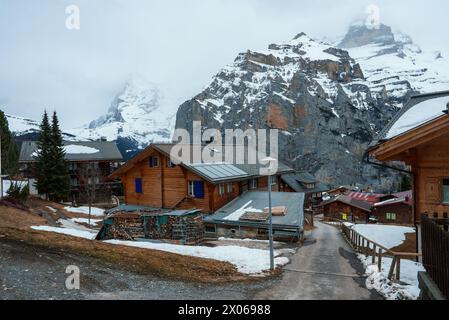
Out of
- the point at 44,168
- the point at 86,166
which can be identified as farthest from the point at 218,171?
the point at 86,166

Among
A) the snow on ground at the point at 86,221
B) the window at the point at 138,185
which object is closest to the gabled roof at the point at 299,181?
the window at the point at 138,185

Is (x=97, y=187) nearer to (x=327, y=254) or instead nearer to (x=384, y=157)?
(x=327, y=254)

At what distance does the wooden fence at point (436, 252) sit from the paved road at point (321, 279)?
2.56 metres

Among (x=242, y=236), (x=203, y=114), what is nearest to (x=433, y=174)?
(x=242, y=236)

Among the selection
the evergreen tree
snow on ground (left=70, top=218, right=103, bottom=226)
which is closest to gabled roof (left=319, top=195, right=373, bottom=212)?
snow on ground (left=70, top=218, right=103, bottom=226)

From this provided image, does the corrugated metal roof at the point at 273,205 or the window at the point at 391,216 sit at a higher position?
the corrugated metal roof at the point at 273,205

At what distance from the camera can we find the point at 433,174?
13586 millimetres

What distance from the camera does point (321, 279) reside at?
1320 centimetres

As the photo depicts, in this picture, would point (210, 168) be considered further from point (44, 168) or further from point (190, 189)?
point (44, 168)

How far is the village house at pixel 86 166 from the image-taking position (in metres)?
57.2

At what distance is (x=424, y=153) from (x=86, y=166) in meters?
54.8

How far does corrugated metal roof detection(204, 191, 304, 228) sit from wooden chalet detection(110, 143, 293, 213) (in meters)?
1.05

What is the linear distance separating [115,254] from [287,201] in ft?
63.0

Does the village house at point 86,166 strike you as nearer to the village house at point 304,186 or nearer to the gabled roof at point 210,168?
the gabled roof at point 210,168
